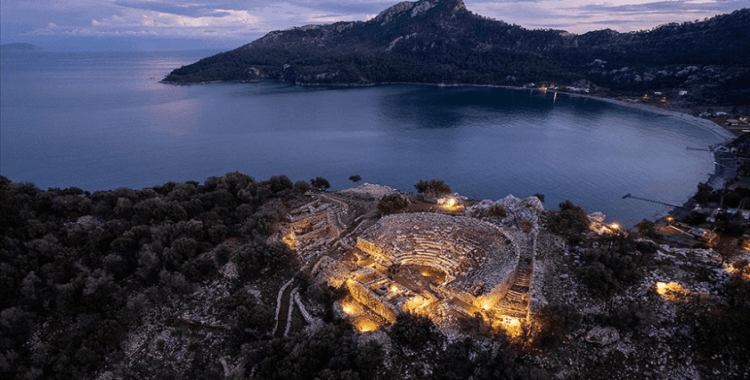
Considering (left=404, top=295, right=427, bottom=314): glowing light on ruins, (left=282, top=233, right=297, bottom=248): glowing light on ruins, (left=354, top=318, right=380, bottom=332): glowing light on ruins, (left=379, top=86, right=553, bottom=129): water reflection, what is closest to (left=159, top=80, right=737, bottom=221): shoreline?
(left=379, top=86, right=553, bottom=129): water reflection

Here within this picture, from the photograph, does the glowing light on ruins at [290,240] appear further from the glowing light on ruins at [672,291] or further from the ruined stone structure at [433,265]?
the glowing light on ruins at [672,291]

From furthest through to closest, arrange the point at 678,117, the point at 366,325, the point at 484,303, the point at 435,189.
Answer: the point at 678,117 < the point at 435,189 < the point at 366,325 < the point at 484,303

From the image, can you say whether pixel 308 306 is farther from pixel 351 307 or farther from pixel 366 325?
pixel 366 325

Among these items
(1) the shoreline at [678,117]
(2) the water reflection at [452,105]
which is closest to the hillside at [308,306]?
(1) the shoreline at [678,117]

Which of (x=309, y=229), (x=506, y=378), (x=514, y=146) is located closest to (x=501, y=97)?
(x=514, y=146)

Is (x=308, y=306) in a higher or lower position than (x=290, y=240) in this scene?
lower

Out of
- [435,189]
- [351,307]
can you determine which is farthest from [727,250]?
[351,307]

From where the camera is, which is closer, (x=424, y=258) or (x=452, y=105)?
(x=424, y=258)
